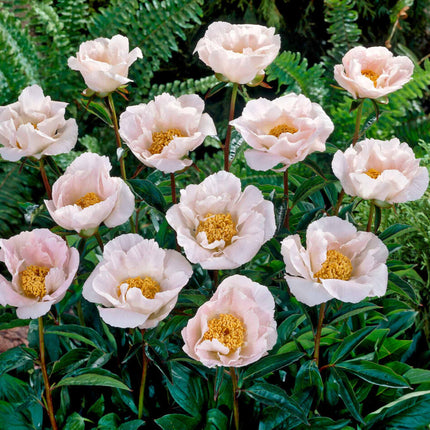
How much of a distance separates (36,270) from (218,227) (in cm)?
22

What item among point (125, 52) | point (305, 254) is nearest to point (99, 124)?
point (125, 52)

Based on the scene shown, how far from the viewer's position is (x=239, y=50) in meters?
0.78

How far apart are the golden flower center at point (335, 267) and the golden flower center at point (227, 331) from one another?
0.35 feet

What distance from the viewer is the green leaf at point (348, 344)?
0.75m

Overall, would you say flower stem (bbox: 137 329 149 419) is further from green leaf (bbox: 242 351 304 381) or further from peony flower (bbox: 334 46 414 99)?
peony flower (bbox: 334 46 414 99)

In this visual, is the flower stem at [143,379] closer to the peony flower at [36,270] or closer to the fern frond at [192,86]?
the peony flower at [36,270]

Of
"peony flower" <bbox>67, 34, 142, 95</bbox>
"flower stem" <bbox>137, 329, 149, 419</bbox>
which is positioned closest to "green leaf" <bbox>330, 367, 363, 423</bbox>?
"flower stem" <bbox>137, 329, 149, 419</bbox>

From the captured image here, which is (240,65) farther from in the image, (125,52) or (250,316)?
(250,316)

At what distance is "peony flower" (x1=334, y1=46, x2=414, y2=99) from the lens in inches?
29.4

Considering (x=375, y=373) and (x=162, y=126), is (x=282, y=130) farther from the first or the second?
(x=375, y=373)

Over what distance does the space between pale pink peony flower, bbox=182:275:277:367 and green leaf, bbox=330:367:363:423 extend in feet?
0.54

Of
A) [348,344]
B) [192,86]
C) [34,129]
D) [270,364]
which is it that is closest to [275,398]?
[270,364]

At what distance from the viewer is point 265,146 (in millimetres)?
703

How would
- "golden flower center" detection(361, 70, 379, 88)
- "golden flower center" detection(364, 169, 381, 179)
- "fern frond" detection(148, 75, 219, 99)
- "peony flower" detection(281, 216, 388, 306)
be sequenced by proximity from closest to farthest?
"peony flower" detection(281, 216, 388, 306)
"golden flower center" detection(364, 169, 381, 179)
"golden flower center" detection(361, 70, 379, 88)
"fern frond" detection(148, 75, 219, 99)
